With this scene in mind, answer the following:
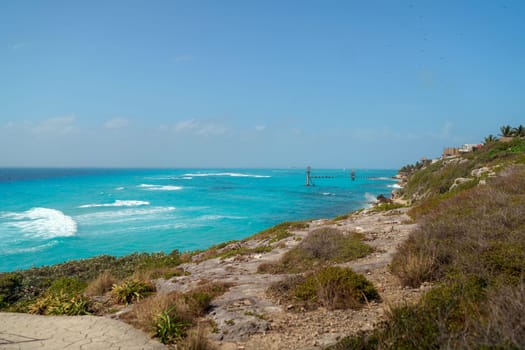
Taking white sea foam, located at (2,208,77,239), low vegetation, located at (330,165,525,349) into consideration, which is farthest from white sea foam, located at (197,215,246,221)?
low vegetation, located at (330,165,525,349)

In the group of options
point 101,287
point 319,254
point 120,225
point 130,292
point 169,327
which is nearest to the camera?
point 169,327

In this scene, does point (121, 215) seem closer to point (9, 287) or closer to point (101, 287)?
point (9, 287)

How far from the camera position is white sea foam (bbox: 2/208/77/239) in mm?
36812

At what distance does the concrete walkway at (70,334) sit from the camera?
22.5ft

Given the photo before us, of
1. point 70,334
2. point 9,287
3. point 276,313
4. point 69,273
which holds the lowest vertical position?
point 69,273

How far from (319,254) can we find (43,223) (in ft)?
138

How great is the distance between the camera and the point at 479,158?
33750 millimetres

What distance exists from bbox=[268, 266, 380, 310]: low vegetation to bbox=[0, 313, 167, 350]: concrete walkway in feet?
10.8

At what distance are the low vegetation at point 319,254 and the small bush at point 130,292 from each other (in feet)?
13.5

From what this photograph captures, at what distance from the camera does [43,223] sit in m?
41.9

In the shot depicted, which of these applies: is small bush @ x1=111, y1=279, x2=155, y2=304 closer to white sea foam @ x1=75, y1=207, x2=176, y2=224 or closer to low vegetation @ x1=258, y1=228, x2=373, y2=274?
low vegetation @ x1=258, y1=228, x2=373, y2=274

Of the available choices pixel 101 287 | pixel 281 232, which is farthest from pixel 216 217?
pixel 101 287

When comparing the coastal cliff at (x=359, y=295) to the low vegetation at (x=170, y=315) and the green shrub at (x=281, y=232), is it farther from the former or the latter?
the green shrub at (x=281, y=232)

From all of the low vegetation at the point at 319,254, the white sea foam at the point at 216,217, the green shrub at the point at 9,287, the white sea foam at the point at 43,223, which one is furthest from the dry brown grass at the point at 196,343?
the white sea foam at the point at 216,217
